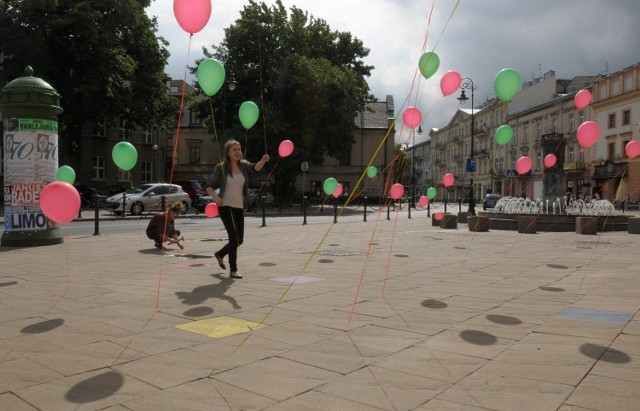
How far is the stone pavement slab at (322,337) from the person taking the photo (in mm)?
2895

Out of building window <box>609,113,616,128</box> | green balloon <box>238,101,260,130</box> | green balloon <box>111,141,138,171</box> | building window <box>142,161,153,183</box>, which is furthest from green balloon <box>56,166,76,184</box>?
building window <box>609,113,616,128</box>

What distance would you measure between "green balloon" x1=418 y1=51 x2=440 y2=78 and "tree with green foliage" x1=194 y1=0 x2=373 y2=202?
88.2 ft

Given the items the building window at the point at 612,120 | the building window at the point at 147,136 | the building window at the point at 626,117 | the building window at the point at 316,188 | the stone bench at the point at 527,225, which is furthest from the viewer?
the building window at the point at 316,188

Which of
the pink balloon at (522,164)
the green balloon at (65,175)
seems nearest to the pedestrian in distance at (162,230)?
the green balloon at (65,175)

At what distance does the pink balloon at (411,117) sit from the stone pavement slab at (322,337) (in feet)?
7.38

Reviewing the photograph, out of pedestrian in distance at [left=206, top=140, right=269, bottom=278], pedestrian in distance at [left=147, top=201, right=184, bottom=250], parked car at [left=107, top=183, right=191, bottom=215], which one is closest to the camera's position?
pedestrian in distance at [left=206, top=140, right=269, bottom=278]

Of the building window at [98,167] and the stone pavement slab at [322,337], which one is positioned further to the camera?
the building window at [98,167]

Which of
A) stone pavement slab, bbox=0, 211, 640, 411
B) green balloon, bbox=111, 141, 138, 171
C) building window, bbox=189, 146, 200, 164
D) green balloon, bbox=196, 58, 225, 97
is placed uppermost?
building window, bbox=189, 146, 200, 164

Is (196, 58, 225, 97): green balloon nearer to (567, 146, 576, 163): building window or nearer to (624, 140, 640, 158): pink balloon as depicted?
(624, 140, 640, 158): pink balloon

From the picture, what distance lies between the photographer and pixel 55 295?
5.59 m

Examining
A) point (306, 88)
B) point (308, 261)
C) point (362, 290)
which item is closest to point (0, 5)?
point (306, 88)

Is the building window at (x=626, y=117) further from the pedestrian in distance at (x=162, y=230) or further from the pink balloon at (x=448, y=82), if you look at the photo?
the pedestrian in distance at (x=162, y=230)

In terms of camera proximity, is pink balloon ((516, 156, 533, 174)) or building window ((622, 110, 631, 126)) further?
building window ((622, 110, 631, 126))

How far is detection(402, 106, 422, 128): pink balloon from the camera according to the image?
7556 mm
